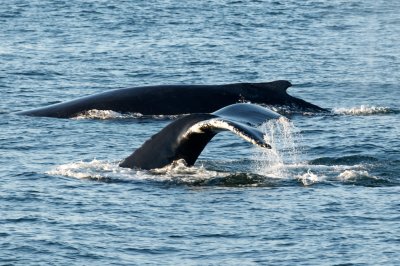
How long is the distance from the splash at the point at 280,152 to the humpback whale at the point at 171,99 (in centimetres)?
76

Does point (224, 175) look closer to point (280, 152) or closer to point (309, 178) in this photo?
point (309, 178)

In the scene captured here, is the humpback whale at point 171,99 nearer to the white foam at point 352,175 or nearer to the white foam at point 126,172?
the white foam at point 126,172

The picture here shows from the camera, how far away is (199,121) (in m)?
17.9

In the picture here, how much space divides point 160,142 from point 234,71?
15948mm

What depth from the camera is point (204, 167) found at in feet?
65.6

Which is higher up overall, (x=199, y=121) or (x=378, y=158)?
(x=199, y=121)

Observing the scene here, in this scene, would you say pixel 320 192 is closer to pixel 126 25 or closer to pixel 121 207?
pixel 121 207

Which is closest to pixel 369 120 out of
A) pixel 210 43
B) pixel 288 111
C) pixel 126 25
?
pixel 288 111

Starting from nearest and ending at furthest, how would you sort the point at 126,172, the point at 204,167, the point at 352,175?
the point at 126,172
the point at 352,175
the point at 204,167

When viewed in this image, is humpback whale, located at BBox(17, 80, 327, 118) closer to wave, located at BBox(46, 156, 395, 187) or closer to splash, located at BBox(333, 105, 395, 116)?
splash, located at BBox(333, 105, 395, 116)

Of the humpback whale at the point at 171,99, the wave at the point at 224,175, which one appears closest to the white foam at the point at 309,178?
the wave at the point at 224,175

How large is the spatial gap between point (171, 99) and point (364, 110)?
13.2 ft

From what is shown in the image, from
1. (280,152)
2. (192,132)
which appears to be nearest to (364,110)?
(280,152)

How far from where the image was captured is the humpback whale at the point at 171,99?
25.1 meters
